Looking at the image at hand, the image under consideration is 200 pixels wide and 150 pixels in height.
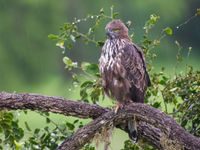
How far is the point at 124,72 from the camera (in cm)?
438

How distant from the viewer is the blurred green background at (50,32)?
1742 centimetres

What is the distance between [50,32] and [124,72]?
46.1 feet

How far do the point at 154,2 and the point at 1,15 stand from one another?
18.2 ft

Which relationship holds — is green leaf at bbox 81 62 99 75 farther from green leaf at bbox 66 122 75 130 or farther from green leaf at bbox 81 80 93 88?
green leaf at bbox 66 122 75 130

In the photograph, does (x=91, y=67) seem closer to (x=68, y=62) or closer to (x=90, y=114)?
(x=68, y=62)

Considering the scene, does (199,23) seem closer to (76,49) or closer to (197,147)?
(76,49)

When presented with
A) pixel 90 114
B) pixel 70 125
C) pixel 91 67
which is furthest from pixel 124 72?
pixel 70 125

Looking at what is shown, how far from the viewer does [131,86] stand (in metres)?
4.43

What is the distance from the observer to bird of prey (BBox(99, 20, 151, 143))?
4.39 m

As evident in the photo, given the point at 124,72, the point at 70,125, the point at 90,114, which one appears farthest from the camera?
the point at 70,125

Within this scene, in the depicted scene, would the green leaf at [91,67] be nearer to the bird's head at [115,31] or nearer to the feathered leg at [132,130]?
the bird's head at [115,31]

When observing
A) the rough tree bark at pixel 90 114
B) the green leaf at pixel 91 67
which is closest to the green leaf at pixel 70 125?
the rough tree bark at pixel 90 114

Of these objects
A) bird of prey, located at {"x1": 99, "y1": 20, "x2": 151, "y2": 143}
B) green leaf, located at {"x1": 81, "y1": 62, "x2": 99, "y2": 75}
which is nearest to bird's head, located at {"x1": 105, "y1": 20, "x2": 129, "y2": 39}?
bird of prey, located at {"x1": 99, "y1": 20, "x2": 151, "y2": 143}

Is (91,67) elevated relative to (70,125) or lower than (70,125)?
elevated
